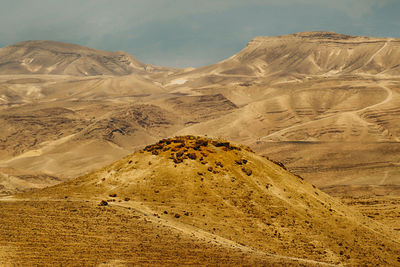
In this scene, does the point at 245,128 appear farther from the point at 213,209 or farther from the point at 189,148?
the point at 213,209

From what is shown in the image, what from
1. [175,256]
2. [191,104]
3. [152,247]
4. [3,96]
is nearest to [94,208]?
[152,247]

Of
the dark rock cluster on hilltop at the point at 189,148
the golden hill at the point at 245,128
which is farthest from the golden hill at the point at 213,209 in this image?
the golden hill at the point at 245,128

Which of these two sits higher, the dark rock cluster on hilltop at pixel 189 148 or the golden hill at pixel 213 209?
the dark rock cluster on hilltop at pixel 189 148

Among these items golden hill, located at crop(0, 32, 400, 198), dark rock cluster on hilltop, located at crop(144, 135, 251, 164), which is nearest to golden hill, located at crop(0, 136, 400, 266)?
dark rock cluster on hilltop, located at crop(144, 135, 251, 164)

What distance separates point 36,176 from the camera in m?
71.0

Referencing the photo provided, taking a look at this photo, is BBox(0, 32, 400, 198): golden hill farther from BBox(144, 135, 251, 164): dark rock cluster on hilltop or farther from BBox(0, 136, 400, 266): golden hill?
BBox(144, 135, 251, 164): dark rock cluster on hilltop

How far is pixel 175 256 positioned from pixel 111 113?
120 meters

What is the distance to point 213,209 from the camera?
20.1 m

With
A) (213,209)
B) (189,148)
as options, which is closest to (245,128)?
(189,148)

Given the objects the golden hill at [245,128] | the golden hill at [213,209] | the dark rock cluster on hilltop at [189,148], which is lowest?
the golden hill at [245,128]

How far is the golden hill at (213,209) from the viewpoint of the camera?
1623 cm

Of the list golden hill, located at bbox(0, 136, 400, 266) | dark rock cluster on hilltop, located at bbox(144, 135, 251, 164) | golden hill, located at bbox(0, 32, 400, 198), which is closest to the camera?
golden hill, located at bbox(0, 136, 400, 266)

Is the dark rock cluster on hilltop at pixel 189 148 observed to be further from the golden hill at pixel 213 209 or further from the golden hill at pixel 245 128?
the golden hill at pixel 245 128

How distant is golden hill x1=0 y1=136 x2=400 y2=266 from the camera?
16234 mm
